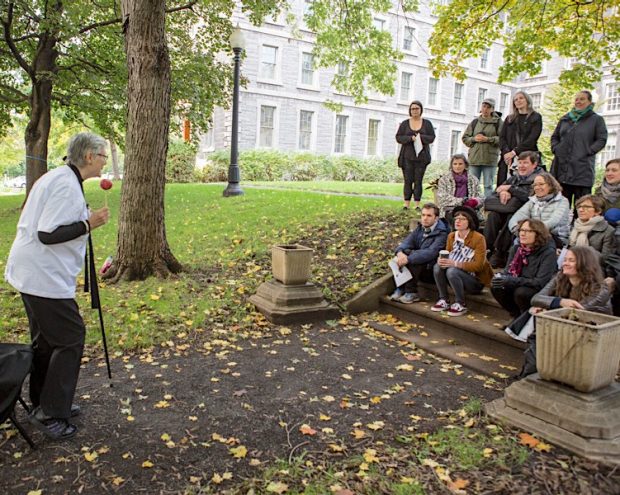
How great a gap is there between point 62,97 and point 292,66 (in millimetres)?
14371

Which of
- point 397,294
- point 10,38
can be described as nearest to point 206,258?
point 397,294

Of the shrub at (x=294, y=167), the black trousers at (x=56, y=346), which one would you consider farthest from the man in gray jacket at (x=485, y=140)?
the shrub at (x=294, y=167)

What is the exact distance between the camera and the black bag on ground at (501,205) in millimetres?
6582

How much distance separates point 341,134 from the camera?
29984mm

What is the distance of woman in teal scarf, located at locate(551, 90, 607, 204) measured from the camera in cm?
703

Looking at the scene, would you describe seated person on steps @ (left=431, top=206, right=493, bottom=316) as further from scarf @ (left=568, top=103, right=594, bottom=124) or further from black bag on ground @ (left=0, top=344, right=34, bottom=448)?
black bag on ground @ (left=0, top=344, right=34, bottom=448)


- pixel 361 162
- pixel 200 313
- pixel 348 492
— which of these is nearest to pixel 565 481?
pixel 348 492

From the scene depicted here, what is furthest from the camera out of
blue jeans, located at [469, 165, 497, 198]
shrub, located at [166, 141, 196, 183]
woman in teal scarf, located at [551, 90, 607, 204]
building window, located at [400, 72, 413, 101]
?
building window, located at [400, 72, 413, 101]

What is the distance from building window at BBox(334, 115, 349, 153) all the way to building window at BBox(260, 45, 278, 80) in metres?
4.74

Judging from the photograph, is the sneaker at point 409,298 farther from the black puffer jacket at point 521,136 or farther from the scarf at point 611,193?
the black puffer jacket at point 521,136

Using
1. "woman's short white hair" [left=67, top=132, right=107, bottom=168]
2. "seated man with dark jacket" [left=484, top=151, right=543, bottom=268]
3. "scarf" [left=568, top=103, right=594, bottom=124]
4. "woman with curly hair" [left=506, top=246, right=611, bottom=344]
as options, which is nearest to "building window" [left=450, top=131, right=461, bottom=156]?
"scarf" [left=568, top=103, right=594, bottom=124]

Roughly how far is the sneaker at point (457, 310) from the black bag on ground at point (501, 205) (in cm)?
153

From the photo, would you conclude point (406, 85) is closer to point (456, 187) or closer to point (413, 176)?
point (413, 176)

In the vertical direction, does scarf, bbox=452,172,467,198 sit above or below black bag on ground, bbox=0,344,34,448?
above
